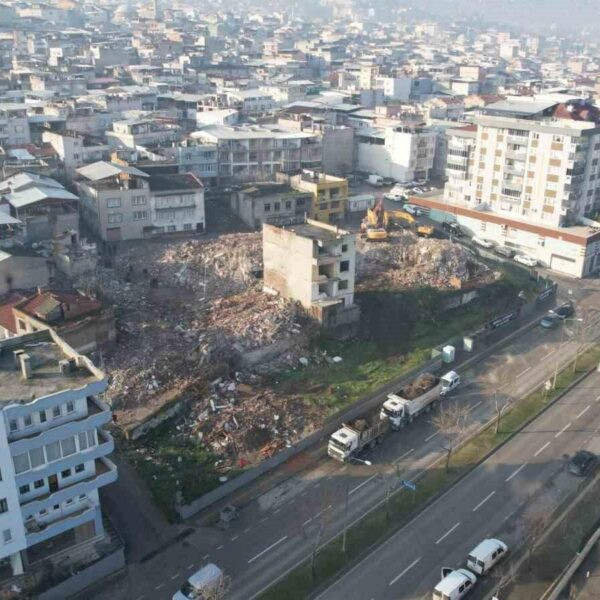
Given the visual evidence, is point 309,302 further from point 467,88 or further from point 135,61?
point 135,61

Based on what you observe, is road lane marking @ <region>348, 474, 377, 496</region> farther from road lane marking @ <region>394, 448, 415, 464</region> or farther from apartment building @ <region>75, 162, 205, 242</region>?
apartment building @ <region>75, 162, 205, 242</region>

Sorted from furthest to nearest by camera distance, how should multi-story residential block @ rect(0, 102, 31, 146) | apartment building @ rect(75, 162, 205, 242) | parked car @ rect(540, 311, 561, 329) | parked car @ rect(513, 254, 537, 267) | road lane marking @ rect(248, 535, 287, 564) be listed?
1. multi-story residential block @ rect(0, 102, 31, 146)
2. parked car @ rect(513, 254, 537, 267)
3. apartment building @ rect(75, 162, 205, 242)
4. parked car @ rect(540, 311, 561, 329)
5. road lane marking @ rect(248, 535, 287, 564)

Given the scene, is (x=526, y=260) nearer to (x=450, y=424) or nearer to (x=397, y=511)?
(x=450, y=424)

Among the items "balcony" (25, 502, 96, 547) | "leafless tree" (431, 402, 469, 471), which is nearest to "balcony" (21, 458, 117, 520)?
"balcony" (25, 502, 96, 547)

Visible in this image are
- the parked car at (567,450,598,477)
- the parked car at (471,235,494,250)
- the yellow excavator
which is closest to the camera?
the parked car at (567,450,598,477)

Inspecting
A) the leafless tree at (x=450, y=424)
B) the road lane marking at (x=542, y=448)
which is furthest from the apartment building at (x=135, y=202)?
the road lane marking at (x=542, y=448)

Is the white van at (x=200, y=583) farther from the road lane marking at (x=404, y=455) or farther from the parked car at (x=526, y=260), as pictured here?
the parked car at (x=526, y=260)
